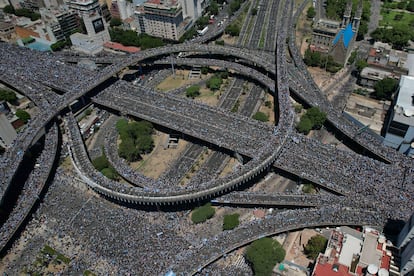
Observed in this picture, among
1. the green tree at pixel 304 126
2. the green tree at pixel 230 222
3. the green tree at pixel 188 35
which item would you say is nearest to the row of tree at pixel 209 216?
the green tree at pixel 230 222

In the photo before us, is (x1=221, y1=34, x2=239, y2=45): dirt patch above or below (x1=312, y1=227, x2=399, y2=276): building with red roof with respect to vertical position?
above

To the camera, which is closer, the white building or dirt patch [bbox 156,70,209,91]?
dirt patch [bbox 156,70,209,91]

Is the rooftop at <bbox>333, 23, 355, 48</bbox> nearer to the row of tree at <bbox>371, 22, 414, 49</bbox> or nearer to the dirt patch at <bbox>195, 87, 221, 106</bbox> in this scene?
the row of tree at <bbox>371, 22, 414, 49</bbox>

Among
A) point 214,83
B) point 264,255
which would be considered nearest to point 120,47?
point 214,83

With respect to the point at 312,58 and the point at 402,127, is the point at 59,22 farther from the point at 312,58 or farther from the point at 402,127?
the point at 402,127

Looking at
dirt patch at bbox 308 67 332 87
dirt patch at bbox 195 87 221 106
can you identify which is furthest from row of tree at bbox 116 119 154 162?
dirt patch at bbox 308 67 332 87

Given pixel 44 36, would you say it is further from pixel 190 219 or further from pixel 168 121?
pixel 190 219
